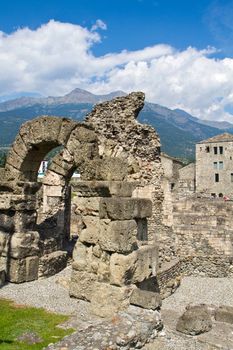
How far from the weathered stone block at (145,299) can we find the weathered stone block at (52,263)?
4.54 metres

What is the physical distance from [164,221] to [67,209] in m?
4.60

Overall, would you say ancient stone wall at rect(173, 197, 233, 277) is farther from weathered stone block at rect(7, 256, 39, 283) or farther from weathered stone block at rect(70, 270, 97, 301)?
weathered stone block at rect(70, 270, 97, 301)

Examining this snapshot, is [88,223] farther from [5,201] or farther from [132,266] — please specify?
[5,201]

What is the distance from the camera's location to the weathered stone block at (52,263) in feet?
42.6

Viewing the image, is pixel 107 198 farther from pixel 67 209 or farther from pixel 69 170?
pixel 67 209

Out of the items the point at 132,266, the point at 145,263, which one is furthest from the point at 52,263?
the point at 132,266

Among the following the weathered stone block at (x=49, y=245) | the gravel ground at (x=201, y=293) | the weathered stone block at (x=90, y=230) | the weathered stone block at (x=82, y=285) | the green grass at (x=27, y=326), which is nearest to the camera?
the green grass at (x=27, y=326)

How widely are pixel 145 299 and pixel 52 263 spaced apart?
5.27 meters

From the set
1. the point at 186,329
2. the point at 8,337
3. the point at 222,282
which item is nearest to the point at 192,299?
the point at 222,282

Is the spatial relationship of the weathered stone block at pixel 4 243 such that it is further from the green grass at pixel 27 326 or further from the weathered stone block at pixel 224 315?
the weathered stone block at pixel 224 315

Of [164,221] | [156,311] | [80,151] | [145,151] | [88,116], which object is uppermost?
[88,116]

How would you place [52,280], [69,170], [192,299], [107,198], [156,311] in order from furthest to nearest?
[69,170] → [192,299] → [52,280] → [107,198] → [156,311]

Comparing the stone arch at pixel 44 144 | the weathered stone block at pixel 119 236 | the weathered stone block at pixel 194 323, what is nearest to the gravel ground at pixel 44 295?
the weathered stone block at pixel 119 236

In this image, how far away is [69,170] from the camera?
53.1 feet
